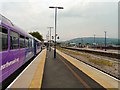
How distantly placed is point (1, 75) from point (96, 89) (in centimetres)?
398

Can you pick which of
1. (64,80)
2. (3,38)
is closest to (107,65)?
(64,80)

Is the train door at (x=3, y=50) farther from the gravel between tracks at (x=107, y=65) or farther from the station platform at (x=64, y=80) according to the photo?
the gravel between tracks at (x=107, y=65)

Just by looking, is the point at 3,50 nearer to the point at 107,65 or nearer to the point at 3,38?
the point at 3,38

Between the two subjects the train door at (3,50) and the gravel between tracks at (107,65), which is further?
the gravel between tracks at (107,65)

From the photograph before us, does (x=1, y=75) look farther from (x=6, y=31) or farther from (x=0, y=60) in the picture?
(x=6, y=31)

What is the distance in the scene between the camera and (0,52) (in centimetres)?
976

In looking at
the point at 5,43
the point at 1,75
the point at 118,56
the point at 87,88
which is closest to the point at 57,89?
the point at 87,88

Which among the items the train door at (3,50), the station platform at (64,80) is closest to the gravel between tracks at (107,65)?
the station platform at (64,80)

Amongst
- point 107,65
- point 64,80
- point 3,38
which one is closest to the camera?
point 3,38

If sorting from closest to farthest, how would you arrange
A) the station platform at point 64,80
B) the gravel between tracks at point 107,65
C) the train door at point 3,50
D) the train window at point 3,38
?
1. the train door at point 3,50
2. the train window at point 3,38
3. the station platform at point 64,80
4. the gravel between tracks at point 107,65

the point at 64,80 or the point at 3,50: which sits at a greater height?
the point at 3,50

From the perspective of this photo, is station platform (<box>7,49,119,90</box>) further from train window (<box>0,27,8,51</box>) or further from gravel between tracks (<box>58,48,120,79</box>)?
train window (<box>0,27,8,51</box>)

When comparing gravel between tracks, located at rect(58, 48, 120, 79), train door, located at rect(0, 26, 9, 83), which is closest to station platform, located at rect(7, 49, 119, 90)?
train door, located at rect(0, 26, 9, 83)

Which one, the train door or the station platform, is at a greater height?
the train door
